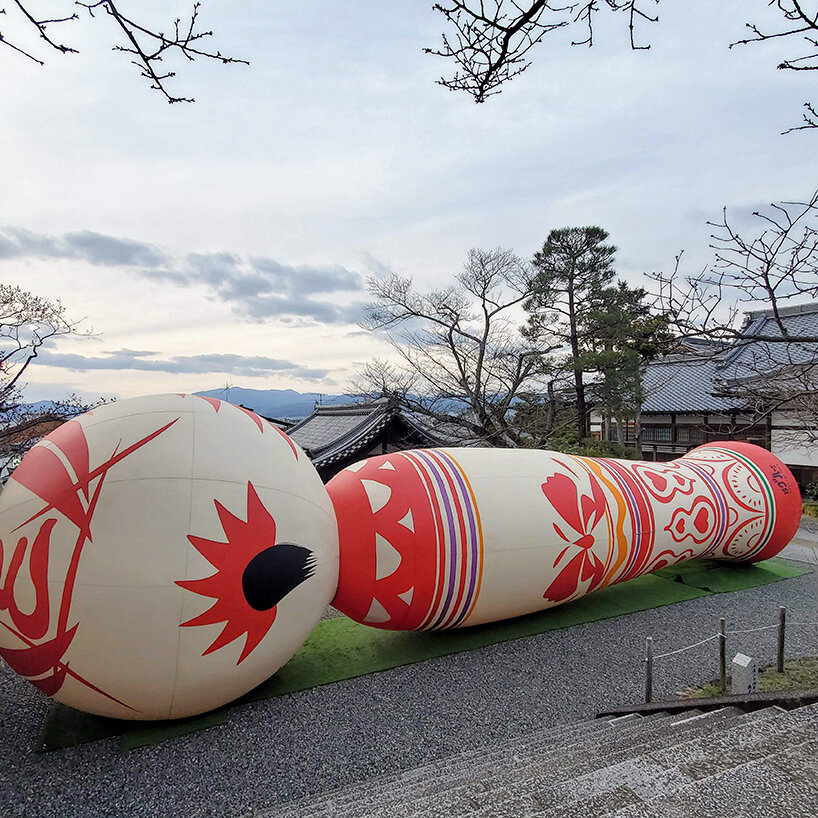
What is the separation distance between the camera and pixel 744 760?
213cm

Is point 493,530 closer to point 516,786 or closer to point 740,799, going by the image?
point 516,786

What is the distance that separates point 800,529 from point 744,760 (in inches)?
476

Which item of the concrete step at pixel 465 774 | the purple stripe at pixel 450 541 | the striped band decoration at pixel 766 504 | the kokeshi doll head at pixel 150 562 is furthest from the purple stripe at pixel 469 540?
the striped band decoration at pixel 766 504

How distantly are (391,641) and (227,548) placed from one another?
106 inches

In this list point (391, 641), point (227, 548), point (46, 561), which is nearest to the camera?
point (46, 561)

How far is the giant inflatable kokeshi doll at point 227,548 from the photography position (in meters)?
3.42

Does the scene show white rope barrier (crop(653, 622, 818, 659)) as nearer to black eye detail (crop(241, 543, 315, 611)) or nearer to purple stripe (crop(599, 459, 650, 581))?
purple stripe (crop(599, 459, 650, 581))

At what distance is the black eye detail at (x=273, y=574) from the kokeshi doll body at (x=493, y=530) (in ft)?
2.10

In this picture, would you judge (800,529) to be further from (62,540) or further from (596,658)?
(62,540)

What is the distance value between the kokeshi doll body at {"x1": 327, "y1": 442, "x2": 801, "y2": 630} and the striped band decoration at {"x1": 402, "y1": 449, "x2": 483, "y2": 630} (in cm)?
1

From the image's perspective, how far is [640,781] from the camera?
2072 mm

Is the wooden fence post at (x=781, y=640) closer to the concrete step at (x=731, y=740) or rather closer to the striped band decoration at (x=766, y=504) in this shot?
the concrete step at (x=731, y=740)

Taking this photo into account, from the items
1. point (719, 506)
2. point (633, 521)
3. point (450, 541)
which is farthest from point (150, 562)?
point (719, 506)

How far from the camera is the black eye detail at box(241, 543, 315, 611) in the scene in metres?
3.74
